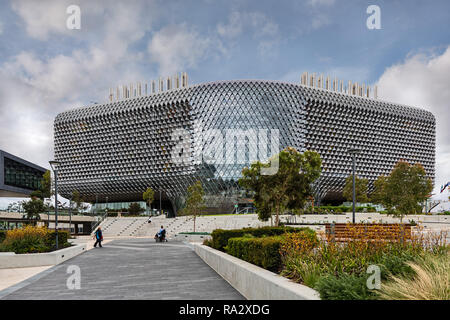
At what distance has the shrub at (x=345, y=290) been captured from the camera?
5.07 meters

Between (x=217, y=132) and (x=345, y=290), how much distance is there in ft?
276

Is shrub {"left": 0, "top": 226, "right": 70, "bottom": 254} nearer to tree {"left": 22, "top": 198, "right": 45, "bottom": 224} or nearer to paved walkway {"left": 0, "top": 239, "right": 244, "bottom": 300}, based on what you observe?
paved walkway {"left": 0, "top": 239, "right": 244, "bottom": 300}

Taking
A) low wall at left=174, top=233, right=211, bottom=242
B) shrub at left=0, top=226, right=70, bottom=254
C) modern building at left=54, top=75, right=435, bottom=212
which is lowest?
low wall at left=174, top=233, right=211, bottom=242

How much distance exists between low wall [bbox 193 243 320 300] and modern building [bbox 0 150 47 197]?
54470 millimetres

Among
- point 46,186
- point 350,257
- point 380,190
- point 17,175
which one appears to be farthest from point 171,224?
point 350,257

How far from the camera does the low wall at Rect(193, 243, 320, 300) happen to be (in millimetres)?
5617

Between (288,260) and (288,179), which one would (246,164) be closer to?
(288,179)

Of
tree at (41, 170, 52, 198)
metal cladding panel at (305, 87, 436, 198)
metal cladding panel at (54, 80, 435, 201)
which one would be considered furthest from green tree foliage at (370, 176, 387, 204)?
tree at (41, 170, 52, 198)

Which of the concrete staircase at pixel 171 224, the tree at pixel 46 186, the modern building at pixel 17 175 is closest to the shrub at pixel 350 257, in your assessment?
the concrete staircase at pixel 171 224

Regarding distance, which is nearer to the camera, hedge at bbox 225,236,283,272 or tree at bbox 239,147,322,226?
hedge at bbox 225,236,283,272

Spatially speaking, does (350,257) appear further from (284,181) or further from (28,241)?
(284,181)

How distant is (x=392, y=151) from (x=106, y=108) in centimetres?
7783

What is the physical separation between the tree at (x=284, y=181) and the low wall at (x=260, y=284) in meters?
14.6

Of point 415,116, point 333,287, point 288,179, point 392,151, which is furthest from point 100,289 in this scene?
point 415,116
